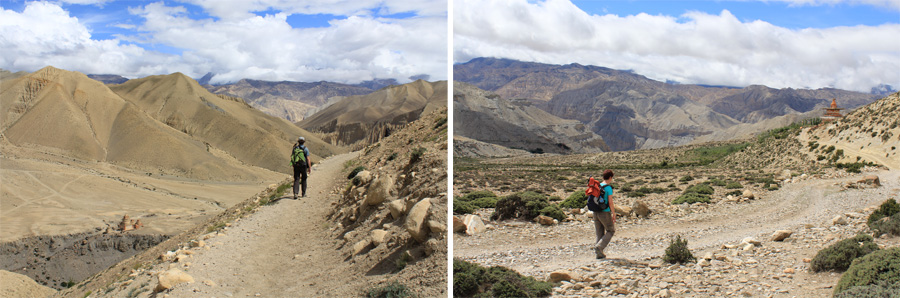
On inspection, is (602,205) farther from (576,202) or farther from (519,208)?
(576,202)

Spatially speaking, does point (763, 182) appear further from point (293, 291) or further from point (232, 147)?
point (232, 147)

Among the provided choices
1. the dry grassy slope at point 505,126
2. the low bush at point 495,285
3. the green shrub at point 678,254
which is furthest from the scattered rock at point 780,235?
the dry grassy slope at point 505,126

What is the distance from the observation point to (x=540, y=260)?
20.5 feet

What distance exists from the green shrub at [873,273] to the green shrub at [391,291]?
3501 mm

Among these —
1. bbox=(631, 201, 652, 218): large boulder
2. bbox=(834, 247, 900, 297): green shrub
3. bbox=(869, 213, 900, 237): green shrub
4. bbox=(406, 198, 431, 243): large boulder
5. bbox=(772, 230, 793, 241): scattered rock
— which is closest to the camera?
bbox=(834, 247, 900, 297): green shrub

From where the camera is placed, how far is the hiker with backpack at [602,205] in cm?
607

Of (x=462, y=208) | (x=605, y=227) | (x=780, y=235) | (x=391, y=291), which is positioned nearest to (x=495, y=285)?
(x=391, y=291)

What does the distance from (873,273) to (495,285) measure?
10.4ft

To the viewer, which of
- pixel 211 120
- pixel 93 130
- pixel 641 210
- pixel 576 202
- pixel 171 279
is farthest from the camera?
pixel 211 120

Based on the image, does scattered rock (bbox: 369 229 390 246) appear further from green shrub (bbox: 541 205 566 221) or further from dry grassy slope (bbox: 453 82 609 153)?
dry grassy slope (bbox: 453 82 609 153)

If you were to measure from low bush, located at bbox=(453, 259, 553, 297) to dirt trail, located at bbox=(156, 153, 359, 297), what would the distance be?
908 millimetres

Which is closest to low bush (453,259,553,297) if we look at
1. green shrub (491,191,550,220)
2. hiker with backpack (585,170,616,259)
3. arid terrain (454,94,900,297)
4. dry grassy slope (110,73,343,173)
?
arid terrain (454,94,900,297)

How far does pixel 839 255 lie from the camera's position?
5121mm

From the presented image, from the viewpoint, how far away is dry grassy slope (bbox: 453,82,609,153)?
401ft
